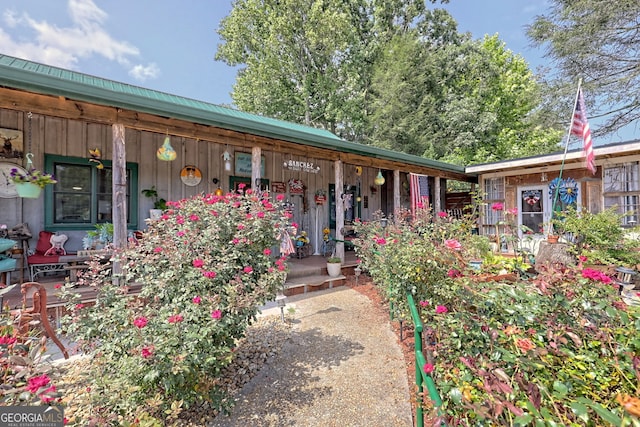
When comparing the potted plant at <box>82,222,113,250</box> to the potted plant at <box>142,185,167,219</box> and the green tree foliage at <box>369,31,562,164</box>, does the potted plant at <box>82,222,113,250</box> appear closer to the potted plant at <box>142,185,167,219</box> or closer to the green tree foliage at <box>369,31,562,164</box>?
the potted plant at <box>142,185,167,219</box>

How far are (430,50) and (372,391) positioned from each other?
18.5 meters

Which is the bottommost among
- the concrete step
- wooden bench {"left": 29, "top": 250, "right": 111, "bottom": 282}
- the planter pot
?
the concrete step

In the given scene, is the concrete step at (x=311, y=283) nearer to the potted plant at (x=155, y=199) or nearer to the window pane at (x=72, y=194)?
the potted plant at (x=155, y=199)

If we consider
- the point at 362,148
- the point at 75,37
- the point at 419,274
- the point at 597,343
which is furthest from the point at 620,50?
the point at 75,37

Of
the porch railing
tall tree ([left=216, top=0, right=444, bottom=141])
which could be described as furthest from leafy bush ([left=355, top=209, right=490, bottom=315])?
tall tree ([left=216, top=0, right=444, bottom=141])

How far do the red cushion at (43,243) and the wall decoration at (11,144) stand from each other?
127 centimetres

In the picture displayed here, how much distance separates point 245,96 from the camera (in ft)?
55.0

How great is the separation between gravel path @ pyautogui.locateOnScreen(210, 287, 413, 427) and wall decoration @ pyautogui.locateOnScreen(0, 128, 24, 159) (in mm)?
5132

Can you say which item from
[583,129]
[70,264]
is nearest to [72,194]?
[70,264]

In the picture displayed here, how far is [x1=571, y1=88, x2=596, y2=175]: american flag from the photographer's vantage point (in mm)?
5707

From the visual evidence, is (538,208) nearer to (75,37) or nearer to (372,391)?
(372,391)

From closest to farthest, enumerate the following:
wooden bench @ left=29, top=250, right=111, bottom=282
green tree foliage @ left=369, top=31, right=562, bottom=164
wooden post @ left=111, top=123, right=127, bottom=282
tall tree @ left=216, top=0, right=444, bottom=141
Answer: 1. wooden post @ left=111, top=123, right=127, bottom=282
2. wooden bench @ left=29, top=250, right=111, bottom=282
3. green tree foliage @ left=369, top=31, right=562, bottom=164
4. tall tree @ left=216, top=0, right=444, bottom=141

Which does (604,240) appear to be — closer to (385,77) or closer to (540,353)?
(540,353)

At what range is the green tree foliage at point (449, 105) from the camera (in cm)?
1420
